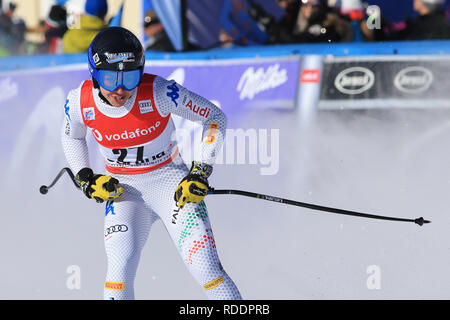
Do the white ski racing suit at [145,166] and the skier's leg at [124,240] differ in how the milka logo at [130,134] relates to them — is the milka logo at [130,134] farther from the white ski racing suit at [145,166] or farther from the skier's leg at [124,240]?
the skier's leg at [124,240]

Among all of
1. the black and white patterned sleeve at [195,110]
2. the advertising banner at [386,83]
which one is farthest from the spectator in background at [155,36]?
the black and white patterned sleeve at [195,110]

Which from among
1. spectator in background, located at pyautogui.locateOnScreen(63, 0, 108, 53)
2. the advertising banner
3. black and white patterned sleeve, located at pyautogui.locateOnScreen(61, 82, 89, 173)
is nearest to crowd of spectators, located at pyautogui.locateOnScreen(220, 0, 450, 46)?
the advertising banner

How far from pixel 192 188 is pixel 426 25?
2959mm

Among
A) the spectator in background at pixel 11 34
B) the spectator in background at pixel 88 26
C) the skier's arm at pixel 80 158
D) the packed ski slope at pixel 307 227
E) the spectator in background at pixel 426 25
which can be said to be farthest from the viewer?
the spectator in background at pixel 11 34

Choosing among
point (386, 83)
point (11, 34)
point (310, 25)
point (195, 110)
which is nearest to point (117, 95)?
point (195, 110)

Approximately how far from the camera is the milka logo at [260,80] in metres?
6.74

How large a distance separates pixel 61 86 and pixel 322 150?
8.07 ft

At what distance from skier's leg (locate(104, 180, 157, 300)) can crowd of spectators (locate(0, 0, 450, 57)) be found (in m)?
2.65

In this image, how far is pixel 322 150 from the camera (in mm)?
6578

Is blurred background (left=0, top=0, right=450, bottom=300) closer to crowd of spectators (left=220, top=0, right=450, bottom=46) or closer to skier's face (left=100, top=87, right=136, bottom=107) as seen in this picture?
crowd of spectators (left=220, top=0, right=450, bottom=46)

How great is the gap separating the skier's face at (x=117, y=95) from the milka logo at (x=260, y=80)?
2087 millimetres

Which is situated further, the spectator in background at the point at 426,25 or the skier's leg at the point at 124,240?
the spectator in background at the point at 426,25
